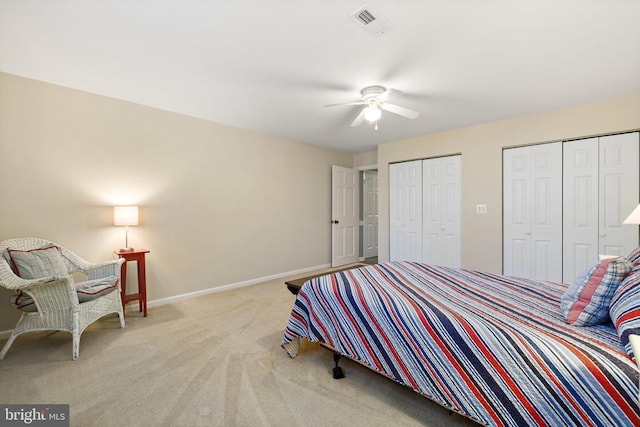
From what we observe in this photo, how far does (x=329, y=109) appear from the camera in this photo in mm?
3369

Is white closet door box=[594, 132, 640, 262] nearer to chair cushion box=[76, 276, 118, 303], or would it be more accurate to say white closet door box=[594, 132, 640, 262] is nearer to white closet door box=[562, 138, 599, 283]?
white closet door box=[562, 138, 599, 283]

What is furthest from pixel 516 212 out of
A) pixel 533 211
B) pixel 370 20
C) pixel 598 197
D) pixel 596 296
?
pixel 370 20

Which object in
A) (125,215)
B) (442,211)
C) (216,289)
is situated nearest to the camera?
(125,215)

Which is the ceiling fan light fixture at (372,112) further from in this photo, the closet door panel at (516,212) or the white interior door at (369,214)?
the white interior door at (369,214)

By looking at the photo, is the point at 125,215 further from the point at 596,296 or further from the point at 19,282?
the point at 596,296

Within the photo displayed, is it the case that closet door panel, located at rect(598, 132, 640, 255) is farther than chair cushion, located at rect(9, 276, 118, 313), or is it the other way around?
closet door panel, located at rect(598, 132, 640, 255)

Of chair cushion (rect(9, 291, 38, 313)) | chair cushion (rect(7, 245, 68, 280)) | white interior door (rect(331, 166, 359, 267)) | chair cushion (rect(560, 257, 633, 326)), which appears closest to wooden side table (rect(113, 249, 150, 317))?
chair cushion (rect(7, 245, 68, 280))

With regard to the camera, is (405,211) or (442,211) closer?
(442,211)

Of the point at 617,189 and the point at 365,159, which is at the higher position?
the point at 365,159

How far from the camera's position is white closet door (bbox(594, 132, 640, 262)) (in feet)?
10.1

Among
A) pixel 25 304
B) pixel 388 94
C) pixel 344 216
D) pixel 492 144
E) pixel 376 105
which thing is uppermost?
pixel 388 94

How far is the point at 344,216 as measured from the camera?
18.9 ft

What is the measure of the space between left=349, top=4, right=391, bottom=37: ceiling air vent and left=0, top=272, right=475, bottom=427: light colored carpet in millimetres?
2365

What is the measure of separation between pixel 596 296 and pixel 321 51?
2276 millimetres
